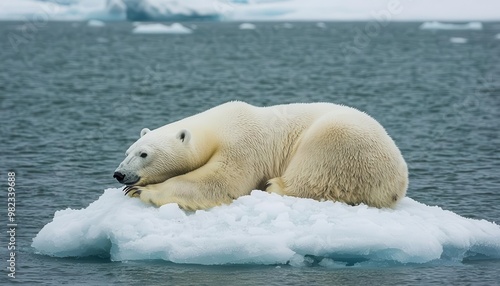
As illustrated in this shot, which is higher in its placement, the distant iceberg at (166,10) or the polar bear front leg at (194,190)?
the polar bear front leg at (194,190)

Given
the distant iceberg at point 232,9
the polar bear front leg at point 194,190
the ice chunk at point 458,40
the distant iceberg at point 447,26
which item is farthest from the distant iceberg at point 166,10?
the polar bear front leg at point 194,190

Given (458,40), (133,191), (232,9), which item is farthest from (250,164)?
(232,9)

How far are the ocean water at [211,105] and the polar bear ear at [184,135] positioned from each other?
1.19 meters

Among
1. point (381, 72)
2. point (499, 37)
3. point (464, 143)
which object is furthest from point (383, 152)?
point (499, 37)

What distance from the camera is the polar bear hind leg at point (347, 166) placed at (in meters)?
8.65

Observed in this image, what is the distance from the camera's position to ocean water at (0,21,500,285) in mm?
8078

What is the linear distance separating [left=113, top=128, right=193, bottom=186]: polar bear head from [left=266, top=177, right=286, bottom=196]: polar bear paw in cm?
76

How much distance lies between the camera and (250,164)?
28.9 feet

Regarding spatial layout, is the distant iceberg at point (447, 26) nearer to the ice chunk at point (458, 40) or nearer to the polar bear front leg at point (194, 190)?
the ice chunk at point (458, 40)

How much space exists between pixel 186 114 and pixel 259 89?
9141mm

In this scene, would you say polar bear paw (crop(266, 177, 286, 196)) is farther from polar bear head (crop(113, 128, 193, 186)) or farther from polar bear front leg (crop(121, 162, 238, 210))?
polar bear head (crop(113, 128, 193, 186))

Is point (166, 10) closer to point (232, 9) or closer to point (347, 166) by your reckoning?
point (232, 9)

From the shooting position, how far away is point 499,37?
76250mm

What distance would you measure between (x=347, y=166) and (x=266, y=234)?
111cm
